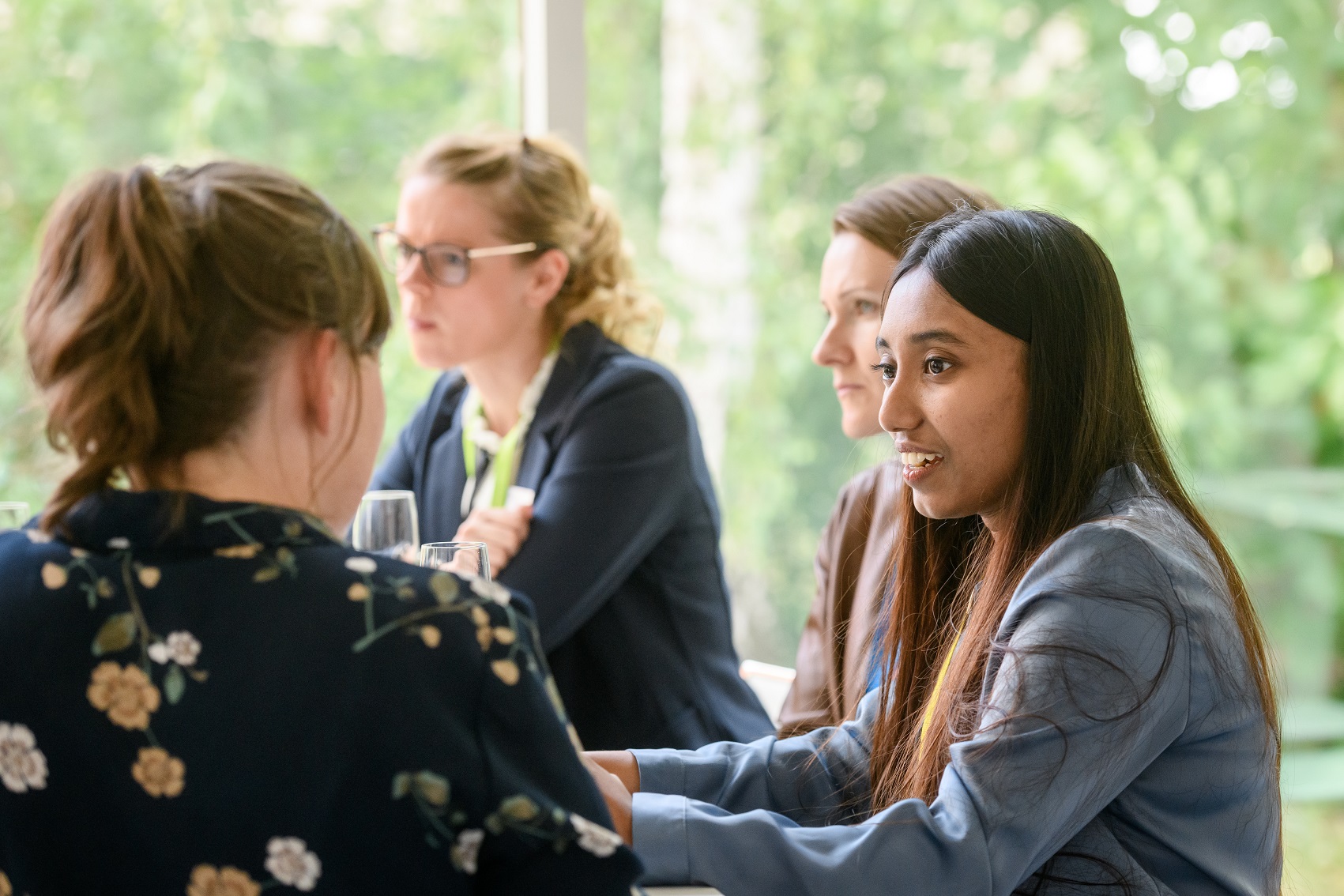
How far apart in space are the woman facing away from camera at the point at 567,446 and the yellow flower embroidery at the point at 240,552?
3.97 ft

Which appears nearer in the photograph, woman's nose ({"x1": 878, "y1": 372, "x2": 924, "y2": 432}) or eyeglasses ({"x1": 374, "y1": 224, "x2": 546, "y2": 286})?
woman's nose ({"x1": 878, "y1": 372, "x2": 924, "y2": 432})

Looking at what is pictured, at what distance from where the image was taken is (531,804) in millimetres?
853

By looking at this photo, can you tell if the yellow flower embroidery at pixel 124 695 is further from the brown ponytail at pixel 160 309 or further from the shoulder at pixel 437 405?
the shoulder at pixel 437 405

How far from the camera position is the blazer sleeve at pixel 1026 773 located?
1135mm

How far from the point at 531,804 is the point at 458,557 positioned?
2.14 ft

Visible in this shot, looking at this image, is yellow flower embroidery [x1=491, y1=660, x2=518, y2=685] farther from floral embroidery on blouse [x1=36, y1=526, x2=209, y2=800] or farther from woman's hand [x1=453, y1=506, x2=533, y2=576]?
woman's hand [x1=453, y1=506, x2=533, y2=576]

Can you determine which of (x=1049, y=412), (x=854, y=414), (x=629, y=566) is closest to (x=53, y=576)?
(x=1049, y=412)

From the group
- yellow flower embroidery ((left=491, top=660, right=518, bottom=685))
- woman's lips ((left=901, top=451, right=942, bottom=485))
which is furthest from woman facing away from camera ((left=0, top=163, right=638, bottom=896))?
woman's lips ((left=901, top=451, right=942, bottom=485))

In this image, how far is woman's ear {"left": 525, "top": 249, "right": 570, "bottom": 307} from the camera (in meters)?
2.43

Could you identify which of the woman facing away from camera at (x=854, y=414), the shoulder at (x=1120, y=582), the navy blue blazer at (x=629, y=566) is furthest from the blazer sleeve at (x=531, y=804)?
the navy blue blazer at (x=629, y=566)

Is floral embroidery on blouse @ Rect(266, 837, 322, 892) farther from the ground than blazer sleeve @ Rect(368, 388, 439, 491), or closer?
farther from the ground

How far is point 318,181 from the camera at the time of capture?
312 cm

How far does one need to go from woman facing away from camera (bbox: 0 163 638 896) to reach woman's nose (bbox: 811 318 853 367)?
4.24ft

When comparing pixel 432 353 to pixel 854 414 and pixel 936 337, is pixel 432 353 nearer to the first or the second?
pixel 854 414
